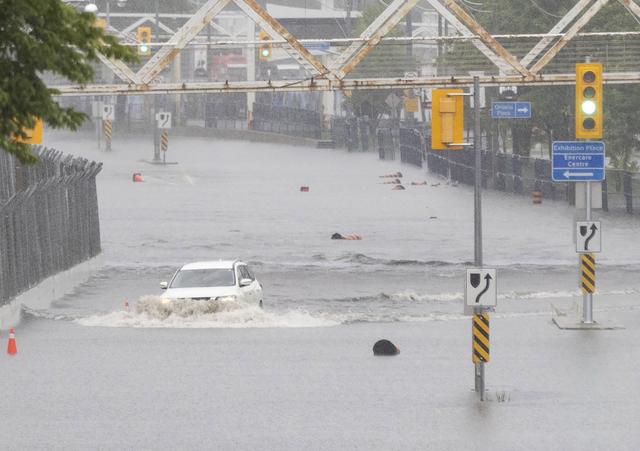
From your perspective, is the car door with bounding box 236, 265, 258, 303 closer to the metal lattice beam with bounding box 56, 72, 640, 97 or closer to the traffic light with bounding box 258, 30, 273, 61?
the traffic light with bounding box 258, 30, 273, 61

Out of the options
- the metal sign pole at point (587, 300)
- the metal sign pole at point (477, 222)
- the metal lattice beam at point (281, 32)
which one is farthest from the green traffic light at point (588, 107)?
the metal lattice beam at point (281, 32)

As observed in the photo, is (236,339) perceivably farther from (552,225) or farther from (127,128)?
(127,128)

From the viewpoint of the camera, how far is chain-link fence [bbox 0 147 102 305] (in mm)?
33844

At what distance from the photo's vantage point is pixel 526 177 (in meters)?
73.4

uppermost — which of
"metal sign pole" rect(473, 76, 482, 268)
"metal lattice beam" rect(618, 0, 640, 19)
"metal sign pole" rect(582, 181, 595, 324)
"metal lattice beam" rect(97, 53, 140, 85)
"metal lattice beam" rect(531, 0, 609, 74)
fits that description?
"metal lattice beam" rect(618, 0, 640, 19)

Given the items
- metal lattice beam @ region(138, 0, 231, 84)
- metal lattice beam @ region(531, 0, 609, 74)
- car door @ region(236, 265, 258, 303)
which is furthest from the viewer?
metal lattice beam @ region(531, 0, 609, 74)

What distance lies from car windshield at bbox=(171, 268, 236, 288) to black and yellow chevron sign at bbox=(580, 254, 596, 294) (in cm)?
640

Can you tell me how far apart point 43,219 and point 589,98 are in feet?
42.0

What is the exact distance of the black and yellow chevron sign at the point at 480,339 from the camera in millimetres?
22594

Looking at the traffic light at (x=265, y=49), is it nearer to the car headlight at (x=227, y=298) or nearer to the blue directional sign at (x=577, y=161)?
the car headlight at (x=227, y=298)

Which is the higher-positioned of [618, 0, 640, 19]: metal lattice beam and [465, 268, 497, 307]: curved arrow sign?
[618, 0, 640, 19]: metal lattice beam

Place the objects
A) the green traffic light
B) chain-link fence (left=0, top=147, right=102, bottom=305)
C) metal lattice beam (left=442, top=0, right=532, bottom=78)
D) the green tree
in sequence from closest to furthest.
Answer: the green tree
the green traffic light
chain-link fence (left=0, top=147, right=102, bottom=305)
metal lattice beam (left=442, top=0, right=532, bottom=78)

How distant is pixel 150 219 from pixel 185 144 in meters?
50.9

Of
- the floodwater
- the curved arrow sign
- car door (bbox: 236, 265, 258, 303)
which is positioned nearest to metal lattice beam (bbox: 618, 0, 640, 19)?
the floodwater
